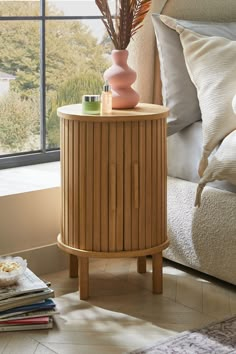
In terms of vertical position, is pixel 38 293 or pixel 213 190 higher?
pixel 213 190

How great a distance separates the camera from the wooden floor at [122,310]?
8.56 ft

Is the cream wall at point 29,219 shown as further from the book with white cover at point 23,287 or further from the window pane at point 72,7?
the window pane at point 72,7

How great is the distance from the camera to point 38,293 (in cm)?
280

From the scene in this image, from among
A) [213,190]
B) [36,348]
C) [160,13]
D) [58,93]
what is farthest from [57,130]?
[36,348]

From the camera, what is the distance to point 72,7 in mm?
3584

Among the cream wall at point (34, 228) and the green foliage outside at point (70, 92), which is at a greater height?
the green foliage outside at point (70, 92)

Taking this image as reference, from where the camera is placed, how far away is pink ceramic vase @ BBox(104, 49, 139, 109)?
3.03 meters

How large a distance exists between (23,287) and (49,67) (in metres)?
1.14

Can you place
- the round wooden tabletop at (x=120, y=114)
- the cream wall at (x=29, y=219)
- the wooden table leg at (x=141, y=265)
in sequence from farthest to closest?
the wooden table leg at (x=141, y=265) < the cream wall at (x=29, y=219) < the round wooden tabletop at (x=120, y=114)

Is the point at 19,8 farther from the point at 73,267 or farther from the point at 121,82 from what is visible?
the point at 73,267

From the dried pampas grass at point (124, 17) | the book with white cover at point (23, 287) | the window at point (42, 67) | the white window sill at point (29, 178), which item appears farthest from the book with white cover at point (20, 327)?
the dried pampas grass at point (124, 17)

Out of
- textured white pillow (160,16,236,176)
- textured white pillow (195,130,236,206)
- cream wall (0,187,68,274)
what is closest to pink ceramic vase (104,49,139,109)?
textured white pillow (160,16,236,176)

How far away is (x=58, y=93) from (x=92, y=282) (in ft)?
3.00

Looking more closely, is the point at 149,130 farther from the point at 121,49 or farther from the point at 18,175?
the point at 18,175
